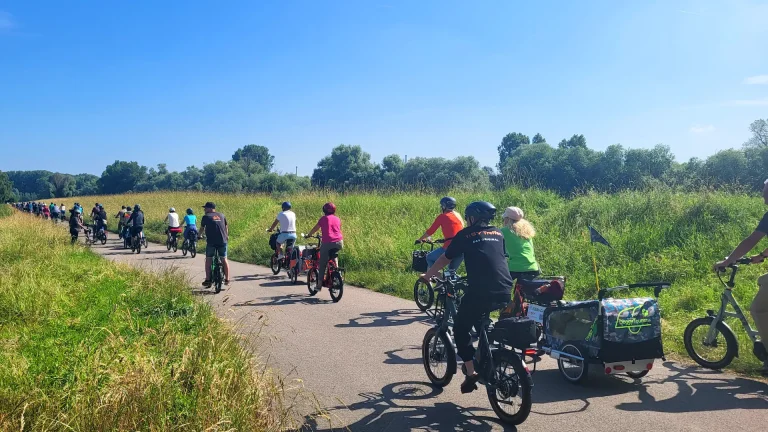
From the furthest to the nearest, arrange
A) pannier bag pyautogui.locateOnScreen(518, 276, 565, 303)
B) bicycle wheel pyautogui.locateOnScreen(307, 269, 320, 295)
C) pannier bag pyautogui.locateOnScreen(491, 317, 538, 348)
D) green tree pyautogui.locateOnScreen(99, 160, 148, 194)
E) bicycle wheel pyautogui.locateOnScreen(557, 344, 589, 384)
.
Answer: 1. green tree pyautogui.locateOnScreen(99, 160, 148, 194)
2. bicycle wheel pyautogui.locateOnScreen(307, 269, 320, 295)
3. pannier bag pyautogui.locateOnScreen(518, 276, 565, 303)
4. bicycle wheel pyautogui.locateOnScreen(557, 344, 589, 384)
5. pannier bag pyautogui.locateOnScreen(491, 317, 538, 348)

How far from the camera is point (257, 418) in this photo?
4.03m

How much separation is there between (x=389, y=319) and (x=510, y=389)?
14.9 ft

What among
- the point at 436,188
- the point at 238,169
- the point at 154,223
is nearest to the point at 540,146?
the point at 436,188

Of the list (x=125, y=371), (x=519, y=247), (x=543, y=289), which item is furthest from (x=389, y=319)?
(x=125, y=371)

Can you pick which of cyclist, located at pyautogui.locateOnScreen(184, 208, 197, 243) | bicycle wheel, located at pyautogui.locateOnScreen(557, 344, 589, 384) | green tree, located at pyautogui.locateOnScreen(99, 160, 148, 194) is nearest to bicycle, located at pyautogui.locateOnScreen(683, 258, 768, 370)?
bicycle wheel, located at pyautogui.locateOnScreen(557, 344, 589, 384)

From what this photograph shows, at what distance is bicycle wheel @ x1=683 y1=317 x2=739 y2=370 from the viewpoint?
239 inches

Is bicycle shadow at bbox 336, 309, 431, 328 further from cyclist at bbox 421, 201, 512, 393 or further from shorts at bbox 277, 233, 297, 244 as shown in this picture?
shorts at bbox 277, 233, 297, 244

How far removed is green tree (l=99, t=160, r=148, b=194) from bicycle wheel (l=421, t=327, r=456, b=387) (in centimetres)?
12053

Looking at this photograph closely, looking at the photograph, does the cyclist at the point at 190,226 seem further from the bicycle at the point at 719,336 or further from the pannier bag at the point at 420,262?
the bicycle at the point at 719,336

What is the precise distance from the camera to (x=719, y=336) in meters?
6.21

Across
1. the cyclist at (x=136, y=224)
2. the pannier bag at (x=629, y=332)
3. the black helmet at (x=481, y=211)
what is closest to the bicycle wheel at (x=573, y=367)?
the pannier bag at (x=629, y=332)

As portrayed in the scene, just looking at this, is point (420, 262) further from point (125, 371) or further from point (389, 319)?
point (125, 371)

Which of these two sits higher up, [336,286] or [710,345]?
[710,345]

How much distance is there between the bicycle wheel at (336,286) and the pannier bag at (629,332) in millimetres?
6031
